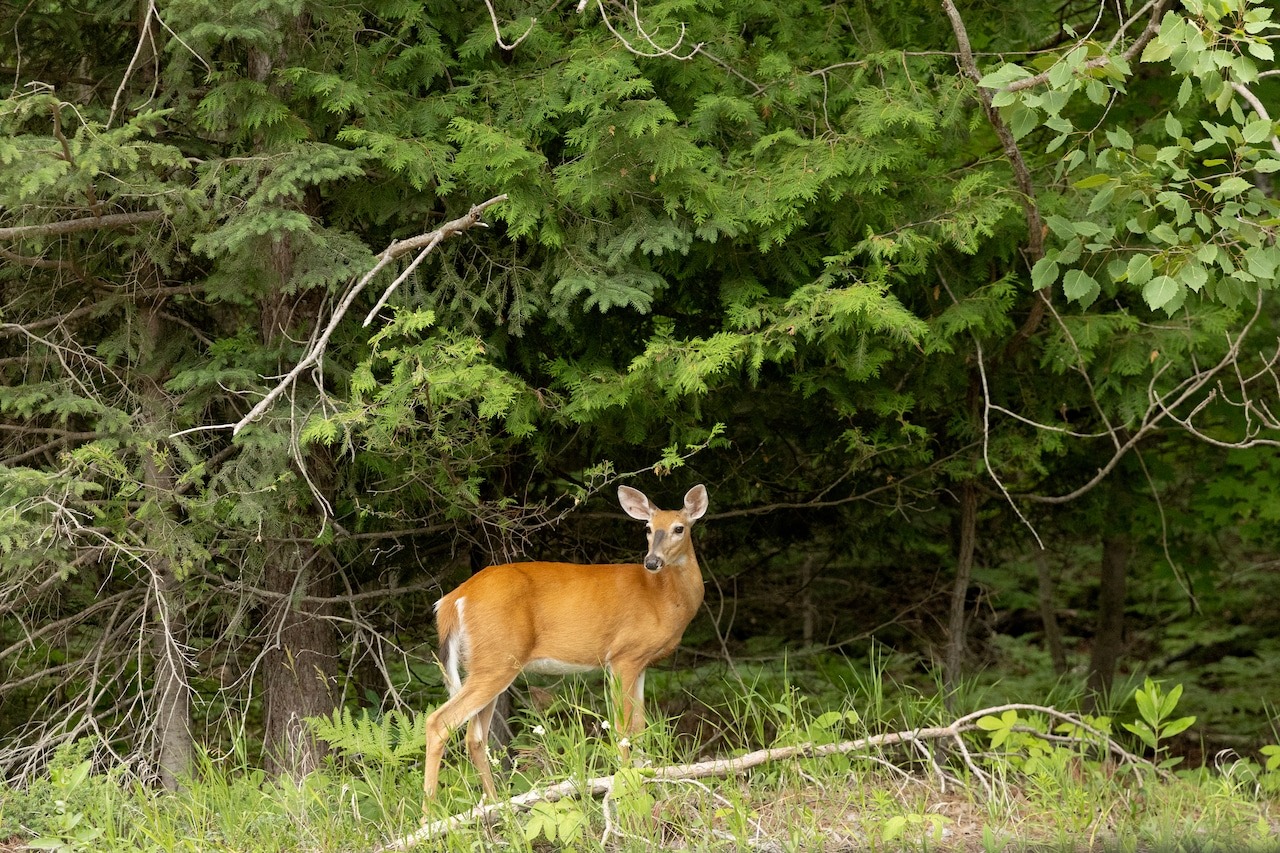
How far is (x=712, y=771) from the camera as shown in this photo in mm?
5469

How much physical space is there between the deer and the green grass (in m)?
0.24

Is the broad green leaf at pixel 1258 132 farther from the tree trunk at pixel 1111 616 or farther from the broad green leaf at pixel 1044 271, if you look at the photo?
the tree trunk at pixel 1111 616

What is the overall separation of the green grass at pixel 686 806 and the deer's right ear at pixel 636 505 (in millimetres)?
1088

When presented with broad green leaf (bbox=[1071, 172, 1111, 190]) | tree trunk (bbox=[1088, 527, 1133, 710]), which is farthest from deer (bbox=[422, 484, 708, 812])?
tree trunk (bbox=[1088, 527, 1133, 710])

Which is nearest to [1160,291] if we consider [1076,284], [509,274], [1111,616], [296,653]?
[1076,284]

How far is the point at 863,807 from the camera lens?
5387 mm

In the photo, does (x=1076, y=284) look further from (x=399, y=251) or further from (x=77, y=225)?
(x=77, y=225)

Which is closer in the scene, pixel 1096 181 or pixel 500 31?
pixel 1096 181

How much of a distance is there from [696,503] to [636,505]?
0.29 metres

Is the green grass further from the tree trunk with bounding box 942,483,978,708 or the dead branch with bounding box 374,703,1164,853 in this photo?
the tree trunk with bounding box 942,483,978,708

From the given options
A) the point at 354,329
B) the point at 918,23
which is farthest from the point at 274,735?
the point at 918,23

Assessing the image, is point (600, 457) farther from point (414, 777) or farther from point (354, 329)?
point (414, 777)

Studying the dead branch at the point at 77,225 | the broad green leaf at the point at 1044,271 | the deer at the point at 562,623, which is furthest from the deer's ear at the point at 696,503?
the dead branch at the point at 77,225

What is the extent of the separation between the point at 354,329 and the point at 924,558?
591 cm
